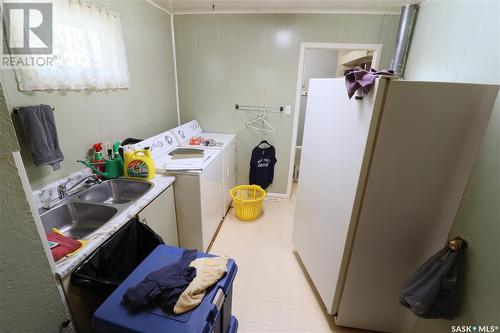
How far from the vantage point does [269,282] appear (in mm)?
1993

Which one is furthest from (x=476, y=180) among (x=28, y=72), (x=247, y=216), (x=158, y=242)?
(x=28, y=72)

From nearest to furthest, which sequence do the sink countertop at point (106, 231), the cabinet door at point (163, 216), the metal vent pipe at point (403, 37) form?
the sink countertop at point (106, 231) → the cabinet door at point (163, 216) → the metal vent pipe at point (403, 37)

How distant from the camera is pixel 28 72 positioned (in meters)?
1.32

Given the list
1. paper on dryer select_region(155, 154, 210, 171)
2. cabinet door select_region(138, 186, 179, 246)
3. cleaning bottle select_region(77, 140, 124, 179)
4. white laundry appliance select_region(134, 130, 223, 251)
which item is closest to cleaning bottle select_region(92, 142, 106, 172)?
cleaning bottle select_region(77, 140, 124, 179)

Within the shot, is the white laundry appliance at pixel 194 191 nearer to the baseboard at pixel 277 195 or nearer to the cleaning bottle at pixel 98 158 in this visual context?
the cleaning bottle at pixel 98 158

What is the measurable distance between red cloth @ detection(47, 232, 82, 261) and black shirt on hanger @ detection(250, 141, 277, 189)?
7.68 ft

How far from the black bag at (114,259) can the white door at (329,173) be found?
1117 millimetres

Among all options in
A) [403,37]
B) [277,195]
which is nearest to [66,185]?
[277,195]

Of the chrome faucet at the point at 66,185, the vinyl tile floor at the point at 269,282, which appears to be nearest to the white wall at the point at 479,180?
the vinyl tile floor at the point at 269,282

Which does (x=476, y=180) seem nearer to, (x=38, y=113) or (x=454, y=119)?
(x=454, y=119)

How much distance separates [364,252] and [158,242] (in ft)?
4.08

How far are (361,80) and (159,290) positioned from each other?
4.42 ft

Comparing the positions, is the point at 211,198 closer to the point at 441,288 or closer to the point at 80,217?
the point at 80,217

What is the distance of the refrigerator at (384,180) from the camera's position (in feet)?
3.55
